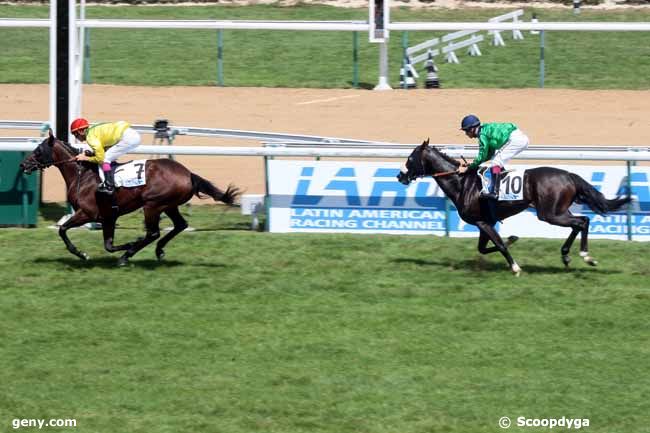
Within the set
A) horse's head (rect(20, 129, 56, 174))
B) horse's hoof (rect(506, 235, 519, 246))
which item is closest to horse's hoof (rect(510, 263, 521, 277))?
horse's hoof (rect(506, 235, 519, 246))

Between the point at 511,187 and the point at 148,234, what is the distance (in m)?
3.71

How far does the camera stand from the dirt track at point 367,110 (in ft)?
63.5

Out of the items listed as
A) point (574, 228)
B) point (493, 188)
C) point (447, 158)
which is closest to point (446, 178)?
point (447, 158)

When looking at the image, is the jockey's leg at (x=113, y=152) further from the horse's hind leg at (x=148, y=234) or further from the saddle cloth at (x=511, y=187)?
the saddle cloth at (x=511, y=187)

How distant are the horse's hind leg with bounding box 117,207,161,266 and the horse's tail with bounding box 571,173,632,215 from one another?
14.0ft

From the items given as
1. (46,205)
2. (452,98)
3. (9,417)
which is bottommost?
(9,417)

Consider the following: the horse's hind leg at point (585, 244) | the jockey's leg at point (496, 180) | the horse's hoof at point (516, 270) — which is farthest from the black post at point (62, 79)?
the horse's hind leg at point (585, 244)

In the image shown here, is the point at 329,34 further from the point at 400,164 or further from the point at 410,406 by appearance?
the point at 410,406

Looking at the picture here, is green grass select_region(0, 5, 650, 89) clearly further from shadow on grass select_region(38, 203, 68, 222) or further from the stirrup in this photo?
the stirrup

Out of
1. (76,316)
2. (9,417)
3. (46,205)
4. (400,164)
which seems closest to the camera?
(9,417)

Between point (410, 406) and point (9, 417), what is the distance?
287 cm

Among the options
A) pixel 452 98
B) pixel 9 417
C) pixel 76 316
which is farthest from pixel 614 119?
pixel 9 417

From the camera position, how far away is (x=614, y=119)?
66.0 feet

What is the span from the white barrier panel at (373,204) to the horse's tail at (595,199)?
1.26m
